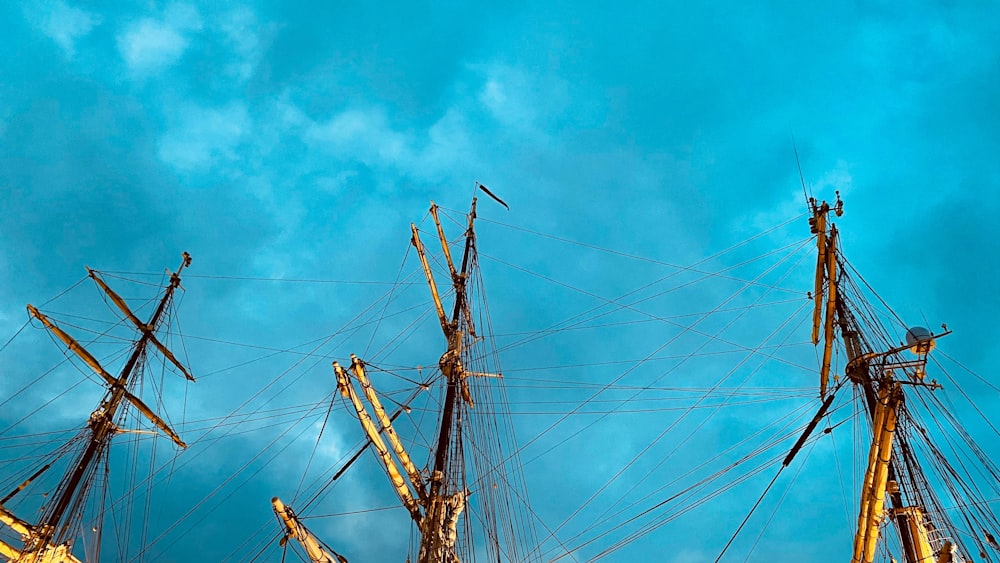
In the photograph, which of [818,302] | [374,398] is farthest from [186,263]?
[818,302]

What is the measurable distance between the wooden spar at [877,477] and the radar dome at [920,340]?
122 cm

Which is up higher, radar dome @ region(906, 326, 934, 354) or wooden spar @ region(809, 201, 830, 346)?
wooden spar @ region(809, 201, 830, 346)

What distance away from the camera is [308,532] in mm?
22547

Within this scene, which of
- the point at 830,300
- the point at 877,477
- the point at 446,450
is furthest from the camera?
the point at 446,450

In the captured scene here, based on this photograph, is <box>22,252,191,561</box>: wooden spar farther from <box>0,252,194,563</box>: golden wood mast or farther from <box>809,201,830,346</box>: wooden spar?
<box>809,201,830,346</box>: wooden spar

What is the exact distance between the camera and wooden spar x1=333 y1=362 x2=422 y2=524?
25625 millimetres

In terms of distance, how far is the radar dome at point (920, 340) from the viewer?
58.9 feet

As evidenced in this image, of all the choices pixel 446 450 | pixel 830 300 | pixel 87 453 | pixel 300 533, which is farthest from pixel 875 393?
pixel 87 453

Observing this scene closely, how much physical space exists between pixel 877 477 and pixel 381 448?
57.6ft

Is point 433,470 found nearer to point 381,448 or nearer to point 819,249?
point 381,448

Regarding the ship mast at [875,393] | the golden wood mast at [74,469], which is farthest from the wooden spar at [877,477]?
the golden wood mast at [74,469]

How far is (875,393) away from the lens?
2144 cm

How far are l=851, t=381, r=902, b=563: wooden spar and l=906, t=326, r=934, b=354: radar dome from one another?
1.22 m

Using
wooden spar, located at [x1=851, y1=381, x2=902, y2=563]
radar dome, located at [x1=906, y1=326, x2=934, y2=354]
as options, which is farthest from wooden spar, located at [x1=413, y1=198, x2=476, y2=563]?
radar dome, located at [x1=906, y1=326, x2=934, y2=354]
